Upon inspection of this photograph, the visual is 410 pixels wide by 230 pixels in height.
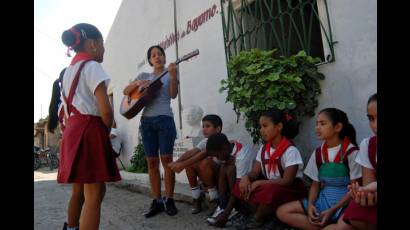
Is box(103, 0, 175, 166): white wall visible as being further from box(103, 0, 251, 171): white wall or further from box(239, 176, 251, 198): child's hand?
box(239, 176, 251, 198): child's hand

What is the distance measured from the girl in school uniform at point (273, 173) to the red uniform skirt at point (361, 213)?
0.61 meters

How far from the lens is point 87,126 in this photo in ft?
6.72

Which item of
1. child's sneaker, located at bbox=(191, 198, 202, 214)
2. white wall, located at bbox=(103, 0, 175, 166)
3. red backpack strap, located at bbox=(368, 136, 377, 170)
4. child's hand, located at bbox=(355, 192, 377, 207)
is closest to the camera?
child's hand, located at bbox=(355, 192, 377, 207)

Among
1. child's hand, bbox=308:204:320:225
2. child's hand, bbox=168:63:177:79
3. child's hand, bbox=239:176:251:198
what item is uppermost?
child's hand, bbox=168:63:177:79

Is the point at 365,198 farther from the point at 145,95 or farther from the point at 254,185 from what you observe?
the point at 145,95

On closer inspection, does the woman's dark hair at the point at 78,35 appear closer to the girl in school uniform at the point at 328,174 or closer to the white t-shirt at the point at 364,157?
the girl in school uniform at the point at 328,174

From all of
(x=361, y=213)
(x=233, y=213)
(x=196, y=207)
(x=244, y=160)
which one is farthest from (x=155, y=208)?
(x=361, y=213)

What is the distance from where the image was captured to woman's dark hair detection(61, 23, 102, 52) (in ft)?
7.10

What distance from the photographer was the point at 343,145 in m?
2.30

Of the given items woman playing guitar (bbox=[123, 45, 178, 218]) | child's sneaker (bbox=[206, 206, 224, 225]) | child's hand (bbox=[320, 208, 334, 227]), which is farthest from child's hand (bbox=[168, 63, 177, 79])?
child's hand (bbox=[320, 208, 334, 227])

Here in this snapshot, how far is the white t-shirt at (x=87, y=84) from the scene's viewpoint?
204cm

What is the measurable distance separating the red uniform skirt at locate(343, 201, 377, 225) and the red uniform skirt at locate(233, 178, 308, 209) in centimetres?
58
